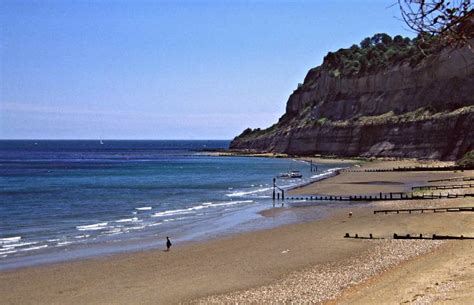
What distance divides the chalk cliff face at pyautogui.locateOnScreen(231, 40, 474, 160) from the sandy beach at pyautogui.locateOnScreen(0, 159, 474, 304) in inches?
2228

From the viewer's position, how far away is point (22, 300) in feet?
70.7

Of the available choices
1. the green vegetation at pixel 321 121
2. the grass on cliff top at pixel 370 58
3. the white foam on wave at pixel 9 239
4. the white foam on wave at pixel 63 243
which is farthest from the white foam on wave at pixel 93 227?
the green vegetation at pixel 321 121

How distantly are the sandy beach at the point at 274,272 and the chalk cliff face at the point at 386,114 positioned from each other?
56580mm

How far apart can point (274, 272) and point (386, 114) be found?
108278 mm

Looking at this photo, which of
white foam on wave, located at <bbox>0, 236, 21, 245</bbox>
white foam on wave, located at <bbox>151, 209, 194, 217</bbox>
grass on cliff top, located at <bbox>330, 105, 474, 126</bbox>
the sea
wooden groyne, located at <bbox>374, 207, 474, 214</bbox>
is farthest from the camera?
grass on cliff top, located at <bbox>330, 105, 474, 126</bbox>

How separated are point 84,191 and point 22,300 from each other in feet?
158

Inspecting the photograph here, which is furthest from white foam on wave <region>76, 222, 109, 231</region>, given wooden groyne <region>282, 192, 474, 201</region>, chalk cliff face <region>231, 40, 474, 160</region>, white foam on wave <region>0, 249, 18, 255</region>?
chalk cliff face <region>231, 40, 474, 160</region>

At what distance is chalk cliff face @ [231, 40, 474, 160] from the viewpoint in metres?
104

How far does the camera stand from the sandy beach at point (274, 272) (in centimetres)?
1959

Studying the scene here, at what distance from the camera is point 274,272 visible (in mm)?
24828

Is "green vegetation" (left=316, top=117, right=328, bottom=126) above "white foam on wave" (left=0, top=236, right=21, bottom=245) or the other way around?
above

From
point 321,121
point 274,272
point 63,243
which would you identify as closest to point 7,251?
point 63,243

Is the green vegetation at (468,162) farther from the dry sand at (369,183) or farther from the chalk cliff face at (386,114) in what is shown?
the chalk cliff face at (386,114)

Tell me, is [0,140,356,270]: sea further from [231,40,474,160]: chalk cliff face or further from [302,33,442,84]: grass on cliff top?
[302,33,442,84]: grass on cliff top
